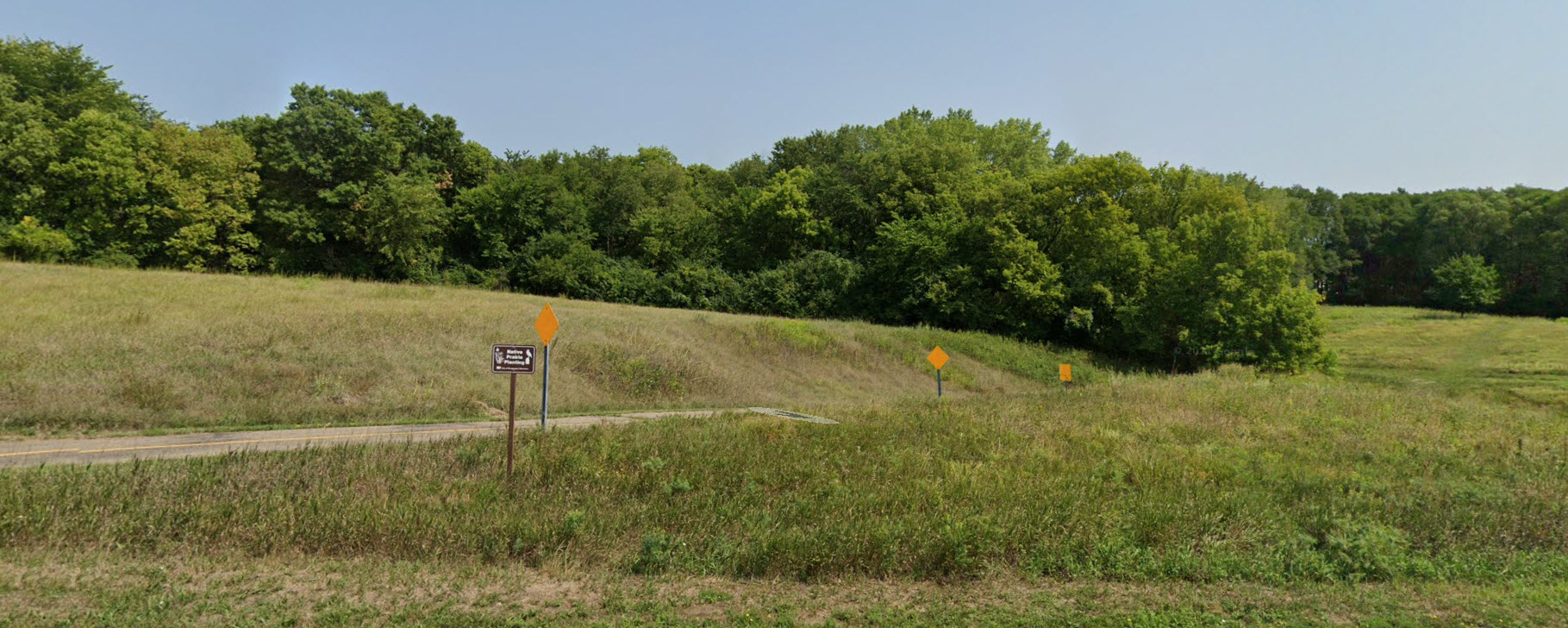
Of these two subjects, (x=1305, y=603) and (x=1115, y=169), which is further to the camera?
(x=1115, y=169)

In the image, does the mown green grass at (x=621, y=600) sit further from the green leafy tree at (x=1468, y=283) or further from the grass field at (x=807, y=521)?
the green leafy tree at (x=1468, y=283)

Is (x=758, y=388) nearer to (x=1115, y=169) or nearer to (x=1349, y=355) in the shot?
(x=1115, y=169)

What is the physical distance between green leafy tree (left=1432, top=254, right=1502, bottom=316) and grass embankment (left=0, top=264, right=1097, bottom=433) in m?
65.6

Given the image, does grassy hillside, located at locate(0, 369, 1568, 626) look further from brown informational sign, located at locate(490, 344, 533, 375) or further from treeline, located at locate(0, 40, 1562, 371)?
treeline, located at locate(0, 40, 1562, 371)

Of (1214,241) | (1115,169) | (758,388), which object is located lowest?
(758,388)

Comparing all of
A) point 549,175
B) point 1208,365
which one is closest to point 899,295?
point 1208,365

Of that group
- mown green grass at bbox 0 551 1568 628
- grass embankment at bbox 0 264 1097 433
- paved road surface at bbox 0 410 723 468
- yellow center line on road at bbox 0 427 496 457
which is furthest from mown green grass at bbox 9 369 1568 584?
grass embankment at bbox 0 264 1097 433

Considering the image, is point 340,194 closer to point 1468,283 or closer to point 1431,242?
point 1468,283

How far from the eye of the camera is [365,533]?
7.71 m

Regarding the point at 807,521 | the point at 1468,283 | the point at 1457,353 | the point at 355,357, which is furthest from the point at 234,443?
the point at 1468,283

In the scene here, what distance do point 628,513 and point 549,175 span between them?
55.9 m

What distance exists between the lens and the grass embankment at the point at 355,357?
608 inches

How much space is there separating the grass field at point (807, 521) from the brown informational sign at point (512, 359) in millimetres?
1399

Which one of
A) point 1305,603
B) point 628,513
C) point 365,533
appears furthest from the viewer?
point 628,513
